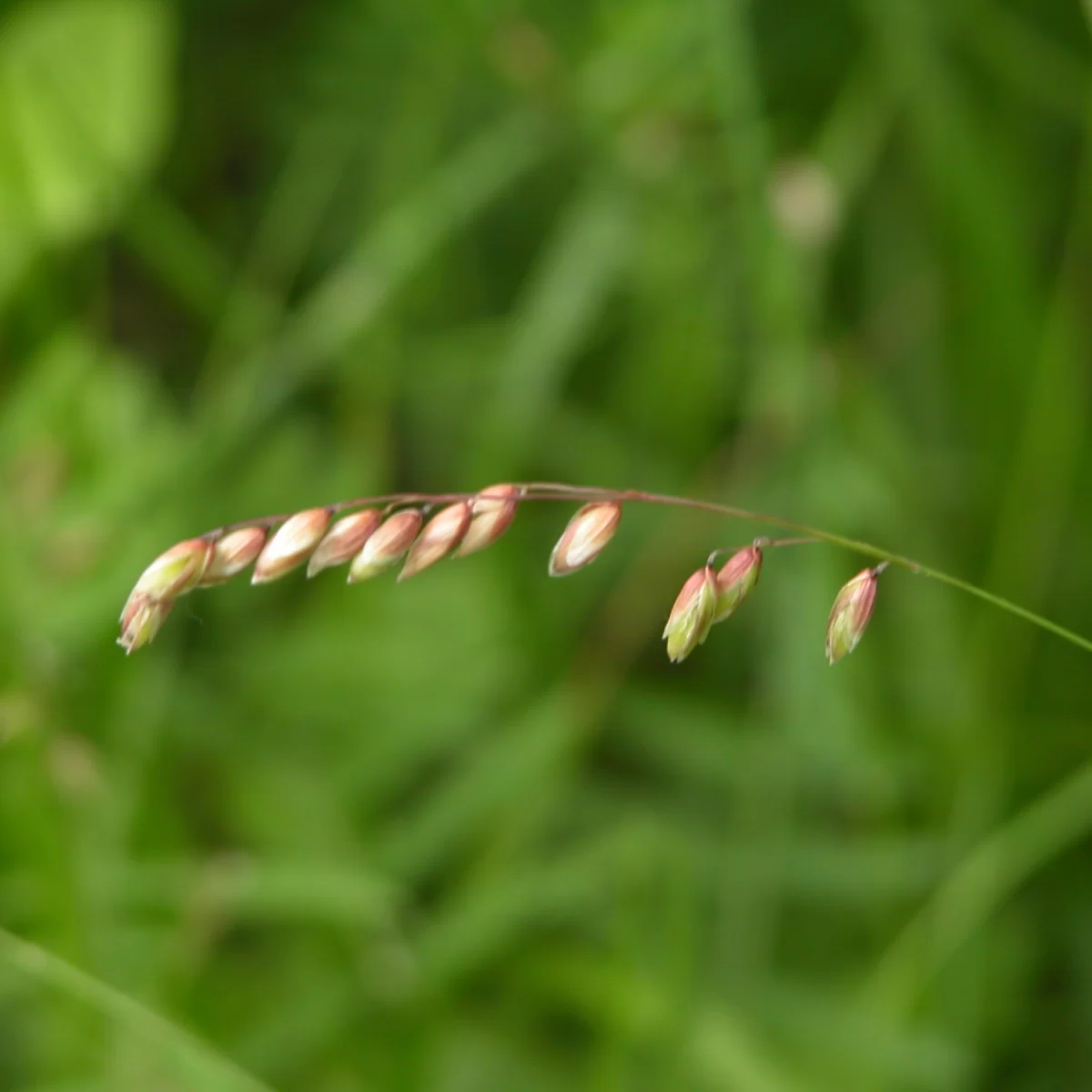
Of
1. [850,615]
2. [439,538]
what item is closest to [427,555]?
[439,538]

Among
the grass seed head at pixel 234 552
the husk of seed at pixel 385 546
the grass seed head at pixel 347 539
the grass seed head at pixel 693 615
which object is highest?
the grass seed head at pixel 234 552

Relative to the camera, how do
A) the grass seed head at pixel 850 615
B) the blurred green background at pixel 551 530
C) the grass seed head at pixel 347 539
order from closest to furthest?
the grass seed head at pixel 850 615, the grass seed head at pixel 347 539, the blurred green background at pixel 551 530

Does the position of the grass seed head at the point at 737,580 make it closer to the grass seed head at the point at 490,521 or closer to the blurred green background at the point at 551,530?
the grass seed head at the point at 490,521

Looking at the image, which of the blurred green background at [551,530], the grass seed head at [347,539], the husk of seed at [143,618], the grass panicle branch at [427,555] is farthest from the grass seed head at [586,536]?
the blurred green background at [551,530]

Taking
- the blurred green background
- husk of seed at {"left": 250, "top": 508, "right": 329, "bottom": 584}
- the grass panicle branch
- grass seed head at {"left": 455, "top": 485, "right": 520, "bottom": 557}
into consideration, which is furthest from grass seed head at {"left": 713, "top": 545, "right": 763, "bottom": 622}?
the blurred green background

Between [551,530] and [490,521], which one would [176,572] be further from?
[551,530]

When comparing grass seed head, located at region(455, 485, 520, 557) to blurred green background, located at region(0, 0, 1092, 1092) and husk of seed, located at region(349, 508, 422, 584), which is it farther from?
blurred green background, located at region(0, 0, 1092, 1092)

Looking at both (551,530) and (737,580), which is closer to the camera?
(737,580)

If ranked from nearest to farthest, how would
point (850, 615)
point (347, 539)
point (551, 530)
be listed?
point (850, 615) → point (347, 539) → point (551, 530)
